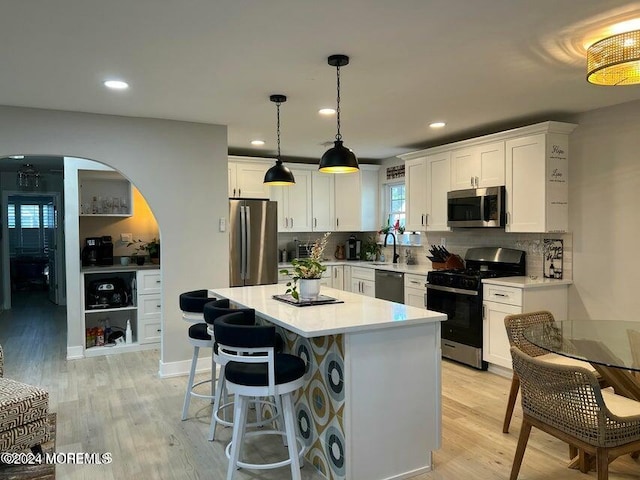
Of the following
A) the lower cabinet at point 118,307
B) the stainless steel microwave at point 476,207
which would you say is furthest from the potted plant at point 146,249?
the stainless steel microwave at point 476,207

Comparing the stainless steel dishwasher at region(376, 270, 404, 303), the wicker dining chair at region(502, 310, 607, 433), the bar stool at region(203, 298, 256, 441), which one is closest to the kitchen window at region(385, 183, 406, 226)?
the stainless steel dishwasher at region(376, 270, 404, 303)

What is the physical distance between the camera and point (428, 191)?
560cm

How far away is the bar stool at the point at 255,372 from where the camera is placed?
2.35 m

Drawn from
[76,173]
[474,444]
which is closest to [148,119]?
[76,173]

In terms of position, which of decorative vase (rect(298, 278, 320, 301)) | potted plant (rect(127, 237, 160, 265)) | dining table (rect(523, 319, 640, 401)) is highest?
potted plant (rect(127, 237, 160, 265))

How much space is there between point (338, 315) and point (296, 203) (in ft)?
13.5

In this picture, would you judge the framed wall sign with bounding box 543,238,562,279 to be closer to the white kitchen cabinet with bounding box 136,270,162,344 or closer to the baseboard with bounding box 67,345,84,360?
the white kitchen cabinet with bounding box 136,270,162,344

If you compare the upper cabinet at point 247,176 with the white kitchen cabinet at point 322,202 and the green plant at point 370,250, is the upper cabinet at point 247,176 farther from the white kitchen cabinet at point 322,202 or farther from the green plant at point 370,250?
the green plant at point 370,250

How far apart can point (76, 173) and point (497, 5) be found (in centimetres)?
464

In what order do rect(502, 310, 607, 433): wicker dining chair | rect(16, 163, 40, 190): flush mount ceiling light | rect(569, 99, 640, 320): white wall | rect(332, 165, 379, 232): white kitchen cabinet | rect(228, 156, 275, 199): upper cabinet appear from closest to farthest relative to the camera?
rect(502, 310, 607, 433): wicker dining chair
rect(569, 99, 640, 320): white wall
rect(228, 156, 275, 199): upper cabinet
rect(332, 165, 379, 232): white kitchen cabinet
rect(16, 163, 40, 190): flush mount ceiling light

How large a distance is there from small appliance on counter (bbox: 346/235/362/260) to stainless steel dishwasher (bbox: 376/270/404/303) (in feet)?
3.85

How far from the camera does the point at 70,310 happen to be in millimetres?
5156

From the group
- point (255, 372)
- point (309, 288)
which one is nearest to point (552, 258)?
point (309, 288)

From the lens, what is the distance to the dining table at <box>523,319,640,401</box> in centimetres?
227
